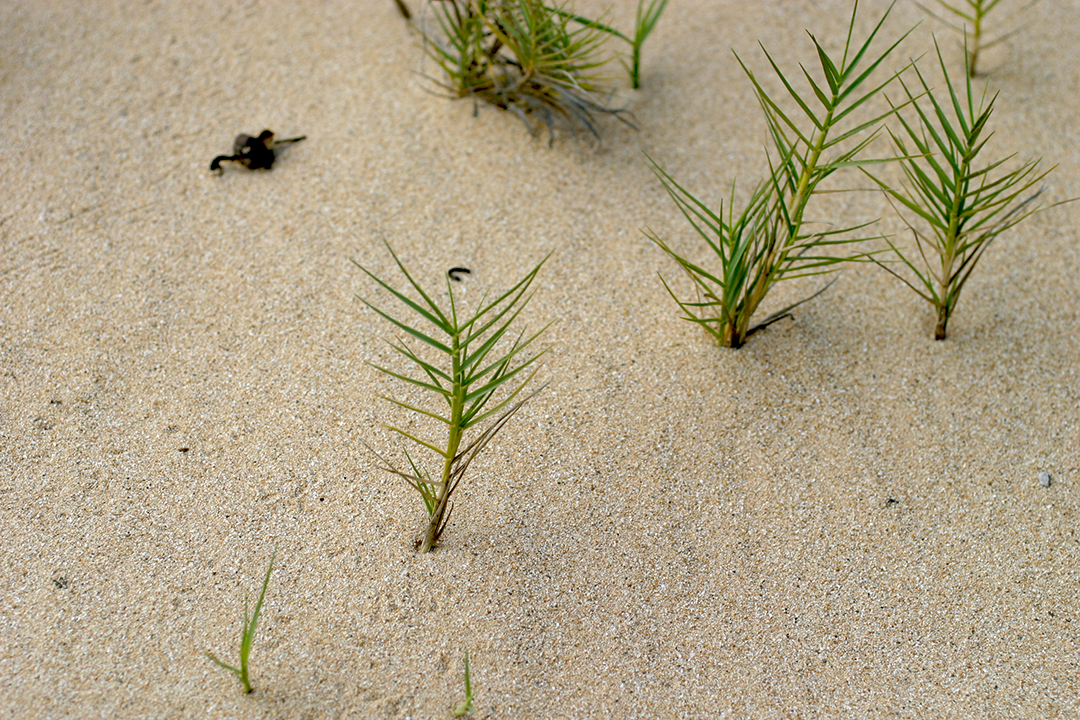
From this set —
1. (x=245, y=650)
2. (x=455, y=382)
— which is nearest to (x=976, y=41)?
(x=455, y=382)

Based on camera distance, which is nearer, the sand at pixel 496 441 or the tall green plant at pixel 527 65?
the sand at pixel 496 441

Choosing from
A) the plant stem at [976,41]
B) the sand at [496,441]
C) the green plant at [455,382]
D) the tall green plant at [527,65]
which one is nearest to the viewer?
the green plant at [455,382]

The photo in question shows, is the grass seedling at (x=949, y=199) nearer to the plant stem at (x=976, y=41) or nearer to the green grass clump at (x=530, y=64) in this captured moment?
the plant stem at (x=976, y=41)

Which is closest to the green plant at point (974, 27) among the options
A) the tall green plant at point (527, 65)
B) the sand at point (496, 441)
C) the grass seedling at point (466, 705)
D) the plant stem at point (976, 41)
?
the plant stem at point (976, 41)

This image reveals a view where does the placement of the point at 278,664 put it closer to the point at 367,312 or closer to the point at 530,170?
the point at 367,312

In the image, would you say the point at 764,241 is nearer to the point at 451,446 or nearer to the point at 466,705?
the point at 451,446
